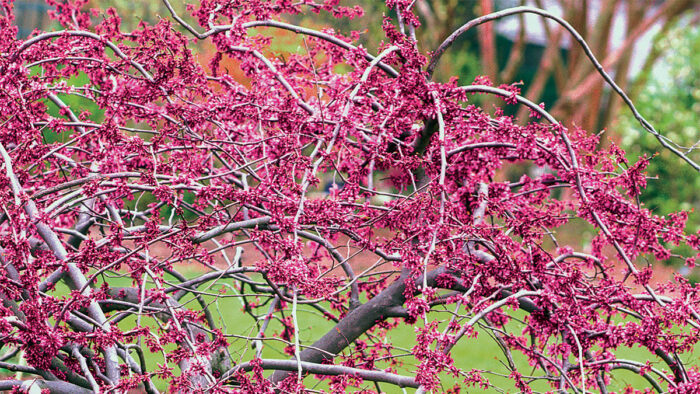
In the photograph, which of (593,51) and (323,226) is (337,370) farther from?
(593,51)

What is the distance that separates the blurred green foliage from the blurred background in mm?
16

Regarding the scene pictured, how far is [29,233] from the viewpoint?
3098 mm

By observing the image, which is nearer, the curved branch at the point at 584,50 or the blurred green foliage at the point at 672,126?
the curved branch at the point at 584,50

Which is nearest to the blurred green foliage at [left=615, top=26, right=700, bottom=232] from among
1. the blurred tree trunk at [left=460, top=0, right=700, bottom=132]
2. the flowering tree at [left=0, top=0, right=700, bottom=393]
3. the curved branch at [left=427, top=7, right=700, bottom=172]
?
the blurred tree trunk at [left=460, top=0, right=700, bottom=132]

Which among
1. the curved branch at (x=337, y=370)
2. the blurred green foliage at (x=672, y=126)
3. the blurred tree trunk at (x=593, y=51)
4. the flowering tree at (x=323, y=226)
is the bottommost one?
the curved branch at (x=337, y=370)

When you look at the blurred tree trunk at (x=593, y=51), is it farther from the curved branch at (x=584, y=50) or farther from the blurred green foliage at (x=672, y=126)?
the curved branch at (x=584, y=50)

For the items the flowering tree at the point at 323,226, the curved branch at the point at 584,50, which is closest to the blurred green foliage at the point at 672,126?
the flowering tree at the point at 323,226

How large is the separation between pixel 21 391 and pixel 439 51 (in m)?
2.18

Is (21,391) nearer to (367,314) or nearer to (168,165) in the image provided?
(168,165)

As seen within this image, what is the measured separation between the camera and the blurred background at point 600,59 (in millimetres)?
12141

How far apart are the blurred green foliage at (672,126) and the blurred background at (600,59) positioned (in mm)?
16

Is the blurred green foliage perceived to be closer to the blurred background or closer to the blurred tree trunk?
the blurred background

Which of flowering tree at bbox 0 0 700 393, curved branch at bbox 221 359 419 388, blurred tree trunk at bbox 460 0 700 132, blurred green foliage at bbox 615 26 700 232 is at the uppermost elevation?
blurred tree trunk at bbox 460 0 700 132

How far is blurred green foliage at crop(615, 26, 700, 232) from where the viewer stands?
12.0 m
